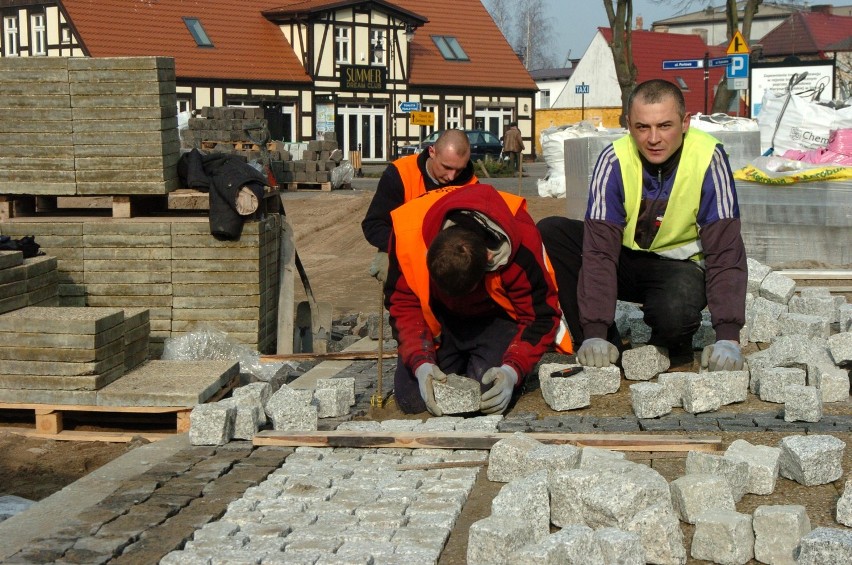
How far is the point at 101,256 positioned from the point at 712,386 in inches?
194

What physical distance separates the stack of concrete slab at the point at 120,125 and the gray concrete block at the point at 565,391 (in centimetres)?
391

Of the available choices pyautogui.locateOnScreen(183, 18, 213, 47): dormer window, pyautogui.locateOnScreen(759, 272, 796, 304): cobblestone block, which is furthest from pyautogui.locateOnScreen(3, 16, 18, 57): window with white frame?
pyautogui.locateOnScreen(759, 272, 796, 304): cobblestone block

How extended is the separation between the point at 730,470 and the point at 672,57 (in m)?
56.8

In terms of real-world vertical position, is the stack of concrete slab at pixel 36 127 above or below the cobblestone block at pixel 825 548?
above

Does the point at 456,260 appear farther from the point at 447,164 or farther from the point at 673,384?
the point at 447,164

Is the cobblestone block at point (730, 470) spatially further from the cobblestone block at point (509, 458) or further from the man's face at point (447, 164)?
the man's face at point (447, 164)

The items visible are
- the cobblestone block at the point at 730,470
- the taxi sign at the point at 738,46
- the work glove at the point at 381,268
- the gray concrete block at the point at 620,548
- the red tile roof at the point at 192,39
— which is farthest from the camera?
the red tile roof at the point at 192,39

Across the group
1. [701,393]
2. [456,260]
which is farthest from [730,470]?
[456,260]

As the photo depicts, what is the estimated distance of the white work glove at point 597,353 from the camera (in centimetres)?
599

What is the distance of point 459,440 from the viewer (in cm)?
516


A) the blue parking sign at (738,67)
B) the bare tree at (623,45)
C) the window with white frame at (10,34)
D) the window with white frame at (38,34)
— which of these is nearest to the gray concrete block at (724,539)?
the blue parking sign at (738,67)

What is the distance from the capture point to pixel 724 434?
528cm

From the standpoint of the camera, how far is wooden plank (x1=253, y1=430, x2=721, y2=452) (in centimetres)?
495

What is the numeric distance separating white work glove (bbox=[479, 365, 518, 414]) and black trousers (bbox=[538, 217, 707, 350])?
992 mm
